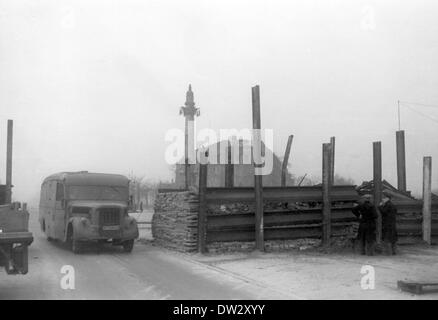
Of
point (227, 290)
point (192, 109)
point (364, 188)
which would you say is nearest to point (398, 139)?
point (364, 188)

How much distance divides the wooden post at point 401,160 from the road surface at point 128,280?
30.8ft

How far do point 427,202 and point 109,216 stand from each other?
A: 10.8 meters

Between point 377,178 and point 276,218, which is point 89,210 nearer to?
point 276,218

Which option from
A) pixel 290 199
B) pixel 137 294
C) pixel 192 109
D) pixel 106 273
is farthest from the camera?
pixel 192 109

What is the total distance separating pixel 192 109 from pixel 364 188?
23.2 meters

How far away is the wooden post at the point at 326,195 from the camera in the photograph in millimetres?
16078

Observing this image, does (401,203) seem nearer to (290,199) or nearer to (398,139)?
(398,139)

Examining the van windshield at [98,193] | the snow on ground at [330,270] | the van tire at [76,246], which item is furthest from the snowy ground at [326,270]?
the van windshield at [98,193]

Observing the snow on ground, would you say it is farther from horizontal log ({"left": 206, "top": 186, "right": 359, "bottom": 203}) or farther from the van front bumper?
the van front bumper

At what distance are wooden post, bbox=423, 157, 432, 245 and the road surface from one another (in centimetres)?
846

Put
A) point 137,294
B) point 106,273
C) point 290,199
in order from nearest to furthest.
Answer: point 137,294, point 106,273, point 290,199

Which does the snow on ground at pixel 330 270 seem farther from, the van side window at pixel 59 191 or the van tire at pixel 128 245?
the van side window at pixel 59 191

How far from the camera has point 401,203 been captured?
56.6ft

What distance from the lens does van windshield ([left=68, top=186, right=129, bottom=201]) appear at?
1708cm
